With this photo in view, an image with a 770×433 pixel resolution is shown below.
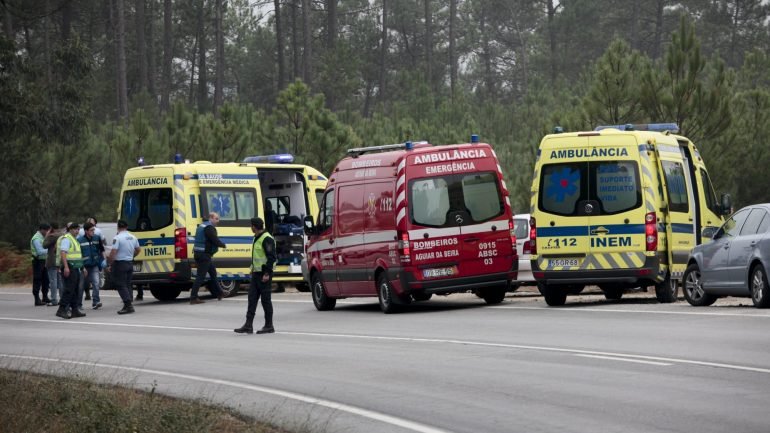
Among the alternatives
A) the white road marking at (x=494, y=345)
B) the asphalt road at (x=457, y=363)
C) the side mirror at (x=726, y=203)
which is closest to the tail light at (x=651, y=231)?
the asphalt road at (x=457, y=363)

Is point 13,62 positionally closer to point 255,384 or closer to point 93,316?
point 93,316

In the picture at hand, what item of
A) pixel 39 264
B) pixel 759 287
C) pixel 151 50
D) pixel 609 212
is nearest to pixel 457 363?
pixel 759 287

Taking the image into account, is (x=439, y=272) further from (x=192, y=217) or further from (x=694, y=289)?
(x=192, y=217)

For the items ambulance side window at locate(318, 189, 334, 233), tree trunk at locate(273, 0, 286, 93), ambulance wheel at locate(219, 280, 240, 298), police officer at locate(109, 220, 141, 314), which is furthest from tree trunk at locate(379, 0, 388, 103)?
ambulance side window at locate(318, 189, 334, 233)

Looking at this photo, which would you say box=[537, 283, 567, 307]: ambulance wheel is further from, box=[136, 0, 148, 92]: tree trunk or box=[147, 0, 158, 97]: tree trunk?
box=[147, 0, 158, 97]: tree trunk

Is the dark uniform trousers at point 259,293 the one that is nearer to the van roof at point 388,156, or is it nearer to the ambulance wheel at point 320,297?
the van roof at point 388,156

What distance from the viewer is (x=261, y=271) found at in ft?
65.7

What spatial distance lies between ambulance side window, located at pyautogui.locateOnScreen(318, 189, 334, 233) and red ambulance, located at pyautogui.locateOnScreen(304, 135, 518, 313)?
1.11m

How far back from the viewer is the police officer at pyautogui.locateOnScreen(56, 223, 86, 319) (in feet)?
84.4

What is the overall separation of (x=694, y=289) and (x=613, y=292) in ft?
11.9

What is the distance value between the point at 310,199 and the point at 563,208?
1065 centimetres

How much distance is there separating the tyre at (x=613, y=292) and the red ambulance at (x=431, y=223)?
229cm

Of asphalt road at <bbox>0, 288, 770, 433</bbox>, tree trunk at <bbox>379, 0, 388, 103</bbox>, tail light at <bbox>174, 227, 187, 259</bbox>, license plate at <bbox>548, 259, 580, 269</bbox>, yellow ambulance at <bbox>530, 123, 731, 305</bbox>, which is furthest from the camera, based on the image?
tree trunk at <bbox>379, 0, 388, 103</bbox>

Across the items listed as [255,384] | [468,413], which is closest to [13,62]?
[255,384]
